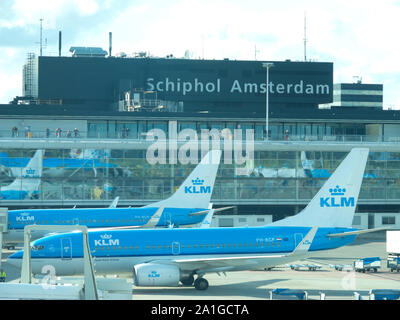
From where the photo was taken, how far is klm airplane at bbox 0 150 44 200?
81550 mm

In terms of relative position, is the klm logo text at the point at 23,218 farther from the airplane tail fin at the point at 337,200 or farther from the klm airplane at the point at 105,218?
the airplane tail fin at the point at 337,200

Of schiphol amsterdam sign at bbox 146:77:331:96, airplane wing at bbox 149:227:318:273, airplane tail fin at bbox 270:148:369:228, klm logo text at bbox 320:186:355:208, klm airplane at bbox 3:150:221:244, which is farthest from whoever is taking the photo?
schiphol amsterdam sign at bbox 146:77:331:96

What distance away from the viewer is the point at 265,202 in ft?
285

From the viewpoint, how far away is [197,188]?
66.6 m

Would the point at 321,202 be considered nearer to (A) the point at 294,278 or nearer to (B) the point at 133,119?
(A) the point at 294,278

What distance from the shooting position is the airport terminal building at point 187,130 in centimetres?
8356

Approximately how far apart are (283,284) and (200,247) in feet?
21.4

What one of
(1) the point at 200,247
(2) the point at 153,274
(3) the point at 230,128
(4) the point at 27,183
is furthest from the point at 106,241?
(3) the point at 230,128

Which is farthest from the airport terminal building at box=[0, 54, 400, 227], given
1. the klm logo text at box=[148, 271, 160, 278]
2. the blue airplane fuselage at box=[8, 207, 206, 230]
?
the klm logo text at box=[148, 271, 160, 278]

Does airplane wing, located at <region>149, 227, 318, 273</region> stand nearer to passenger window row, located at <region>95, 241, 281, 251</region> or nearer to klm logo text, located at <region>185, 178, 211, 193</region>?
passenger window row, located at <region>95, 241, 281, 251</region>

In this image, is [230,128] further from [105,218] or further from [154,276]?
[154,276]

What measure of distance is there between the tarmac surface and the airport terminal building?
24251 mm
